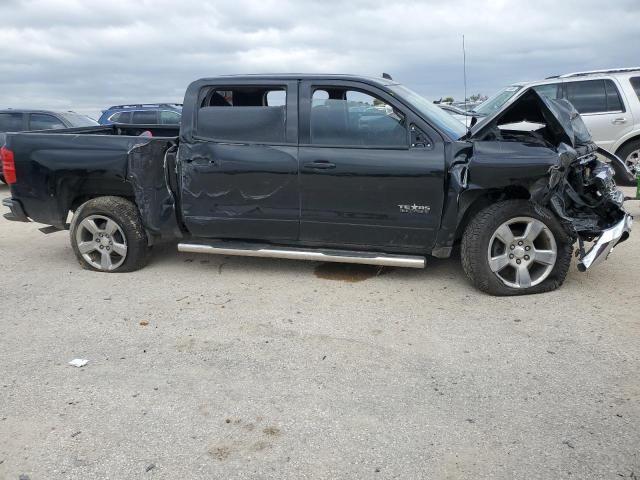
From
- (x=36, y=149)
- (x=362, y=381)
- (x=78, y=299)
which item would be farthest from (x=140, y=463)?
(x=36, y=149)

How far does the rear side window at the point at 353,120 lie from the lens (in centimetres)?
476

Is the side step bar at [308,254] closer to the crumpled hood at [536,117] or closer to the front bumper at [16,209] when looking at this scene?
the crumpled hood at [536,117]

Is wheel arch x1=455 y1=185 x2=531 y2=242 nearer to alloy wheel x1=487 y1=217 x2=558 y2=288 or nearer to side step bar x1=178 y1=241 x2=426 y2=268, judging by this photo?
alloy wheel x1=487 y1=217 x2=558 y2=288

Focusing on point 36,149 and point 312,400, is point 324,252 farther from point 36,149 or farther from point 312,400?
point 36,149

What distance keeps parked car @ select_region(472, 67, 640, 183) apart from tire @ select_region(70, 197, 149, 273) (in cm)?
697

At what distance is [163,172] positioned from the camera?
207 inches

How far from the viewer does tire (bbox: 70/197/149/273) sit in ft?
17.9

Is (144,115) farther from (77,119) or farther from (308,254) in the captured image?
(308,254)

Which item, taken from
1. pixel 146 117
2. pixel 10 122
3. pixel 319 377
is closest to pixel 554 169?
pixel 319 377

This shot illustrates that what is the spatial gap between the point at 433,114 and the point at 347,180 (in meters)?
1.03

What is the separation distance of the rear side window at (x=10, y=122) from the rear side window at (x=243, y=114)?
7.86 m

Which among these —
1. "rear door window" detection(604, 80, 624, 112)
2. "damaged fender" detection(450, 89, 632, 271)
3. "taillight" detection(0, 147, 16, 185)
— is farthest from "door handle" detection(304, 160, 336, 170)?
"rear door window" detection(604, 80, 624, 112)

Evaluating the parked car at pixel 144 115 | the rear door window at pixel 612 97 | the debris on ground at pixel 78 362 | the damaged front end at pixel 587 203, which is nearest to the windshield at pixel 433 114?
the damaged front end at pixel 587 203

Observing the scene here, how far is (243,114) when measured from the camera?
5.07 metres
